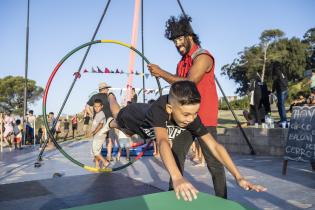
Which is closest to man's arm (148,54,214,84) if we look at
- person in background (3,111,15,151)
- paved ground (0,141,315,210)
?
paved ground (0,141,315,210)

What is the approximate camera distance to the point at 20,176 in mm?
6664

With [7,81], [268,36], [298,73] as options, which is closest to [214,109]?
[298,73]

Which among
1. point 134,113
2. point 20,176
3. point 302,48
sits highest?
point 302,48

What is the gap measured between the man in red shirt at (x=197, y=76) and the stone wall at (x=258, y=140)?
5.21m

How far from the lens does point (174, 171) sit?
85.2 inches

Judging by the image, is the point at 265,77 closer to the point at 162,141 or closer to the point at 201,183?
the point at 201,183

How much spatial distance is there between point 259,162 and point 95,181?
4052 millimetres

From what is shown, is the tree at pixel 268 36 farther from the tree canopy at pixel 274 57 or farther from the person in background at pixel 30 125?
the person in background at pixel 30 125

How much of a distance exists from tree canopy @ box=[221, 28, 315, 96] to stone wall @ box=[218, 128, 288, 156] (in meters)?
33.0

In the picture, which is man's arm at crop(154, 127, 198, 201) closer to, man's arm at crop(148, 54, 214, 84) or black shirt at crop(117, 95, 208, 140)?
black shirt at crop(117, 95, 208, 140)

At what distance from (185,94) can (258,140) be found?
687 cm

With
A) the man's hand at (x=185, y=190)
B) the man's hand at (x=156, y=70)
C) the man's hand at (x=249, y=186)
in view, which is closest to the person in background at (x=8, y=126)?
the man's hand at (x=156, y=70)

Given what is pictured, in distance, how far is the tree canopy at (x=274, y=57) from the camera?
145 feet

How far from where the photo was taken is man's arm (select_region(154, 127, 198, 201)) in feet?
6.19
